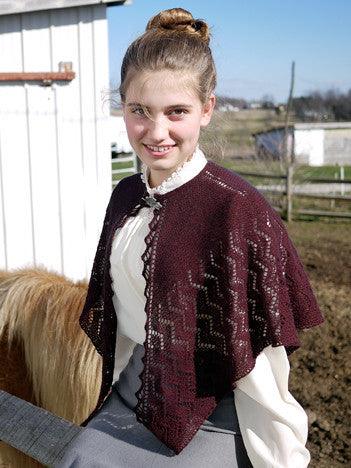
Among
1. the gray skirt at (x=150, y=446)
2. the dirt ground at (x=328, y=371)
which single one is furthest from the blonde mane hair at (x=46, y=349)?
the dirt ground at (x=328, y=371)

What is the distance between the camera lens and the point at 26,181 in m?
4.72

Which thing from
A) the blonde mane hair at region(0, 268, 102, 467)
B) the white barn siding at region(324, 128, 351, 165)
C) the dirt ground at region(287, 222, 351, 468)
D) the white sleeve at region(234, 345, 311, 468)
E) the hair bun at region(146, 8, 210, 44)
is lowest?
the white barn siding at region(324, 128, 351, 165)

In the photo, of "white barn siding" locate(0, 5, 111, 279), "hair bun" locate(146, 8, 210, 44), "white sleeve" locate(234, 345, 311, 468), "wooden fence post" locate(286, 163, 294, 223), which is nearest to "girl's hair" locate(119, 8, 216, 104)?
"hair bun" locate(146, 8, 210, 44)

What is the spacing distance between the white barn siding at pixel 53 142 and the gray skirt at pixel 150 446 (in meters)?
3.63

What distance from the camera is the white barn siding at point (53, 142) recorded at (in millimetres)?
4586

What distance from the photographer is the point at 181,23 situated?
1.21 m

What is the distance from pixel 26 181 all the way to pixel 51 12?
47.7 inches

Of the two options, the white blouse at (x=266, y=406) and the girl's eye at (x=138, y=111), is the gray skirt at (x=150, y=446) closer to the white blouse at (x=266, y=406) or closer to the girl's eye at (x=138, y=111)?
the white blouse at (x=266, y=406)

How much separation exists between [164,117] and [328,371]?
11.8 ft

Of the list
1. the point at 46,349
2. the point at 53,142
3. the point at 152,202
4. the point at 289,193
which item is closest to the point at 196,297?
the point at 152,202

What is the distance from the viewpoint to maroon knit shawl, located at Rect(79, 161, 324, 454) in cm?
111

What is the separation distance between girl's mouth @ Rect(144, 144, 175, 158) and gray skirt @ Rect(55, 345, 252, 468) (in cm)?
38

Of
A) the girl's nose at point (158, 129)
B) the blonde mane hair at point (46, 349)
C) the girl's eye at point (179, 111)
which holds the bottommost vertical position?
the blonde mane hair at point (46, 349)

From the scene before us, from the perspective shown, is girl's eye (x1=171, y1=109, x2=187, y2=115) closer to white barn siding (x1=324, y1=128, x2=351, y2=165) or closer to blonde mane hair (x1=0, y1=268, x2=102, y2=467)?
blonde mane hair (x1=0, y1=268, x2=102, y2=467)
